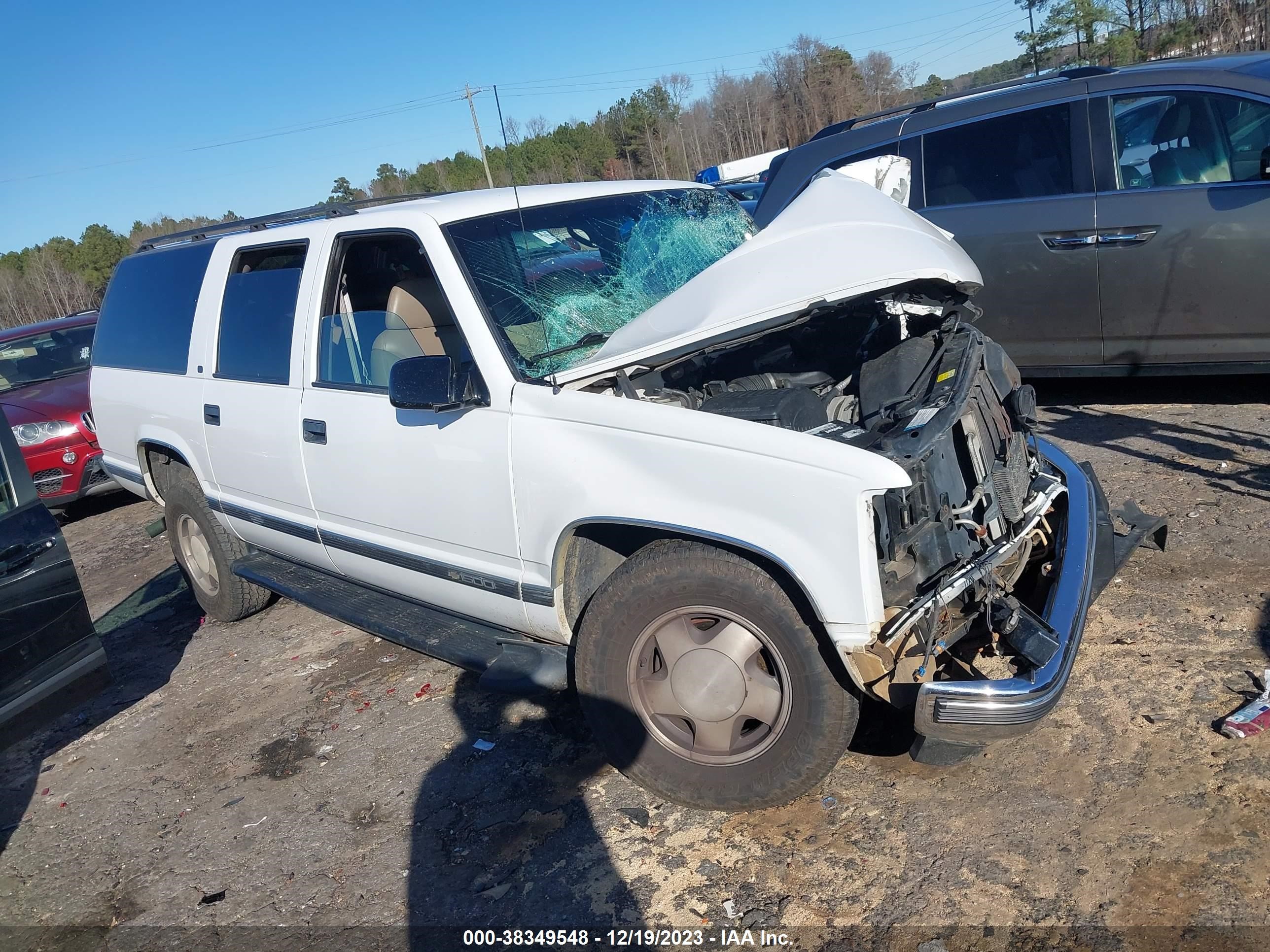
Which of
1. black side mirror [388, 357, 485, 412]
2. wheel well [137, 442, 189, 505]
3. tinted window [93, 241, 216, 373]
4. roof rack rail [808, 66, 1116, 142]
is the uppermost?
roof rack rail [808, 66, 1116, 142]

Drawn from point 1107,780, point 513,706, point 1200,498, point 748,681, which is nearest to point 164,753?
point 513,706

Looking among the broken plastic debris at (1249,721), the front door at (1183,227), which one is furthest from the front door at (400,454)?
the front door at (1183,227)

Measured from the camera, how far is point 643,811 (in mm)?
3053

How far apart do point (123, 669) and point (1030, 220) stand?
231 inches

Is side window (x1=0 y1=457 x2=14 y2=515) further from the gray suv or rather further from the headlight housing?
the headlight housing

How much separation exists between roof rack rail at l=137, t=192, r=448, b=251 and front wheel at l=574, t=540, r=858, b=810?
2.23 metres

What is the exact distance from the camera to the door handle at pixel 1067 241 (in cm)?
538

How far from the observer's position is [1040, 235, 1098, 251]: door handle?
17.7ft

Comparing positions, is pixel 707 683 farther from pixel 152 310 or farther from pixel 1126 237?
pixel 1126 237

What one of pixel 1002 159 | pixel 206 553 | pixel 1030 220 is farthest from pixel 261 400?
pixel 1002 159

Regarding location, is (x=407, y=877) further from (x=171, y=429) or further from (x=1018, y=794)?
(x=171, y=429)

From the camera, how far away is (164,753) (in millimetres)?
4090

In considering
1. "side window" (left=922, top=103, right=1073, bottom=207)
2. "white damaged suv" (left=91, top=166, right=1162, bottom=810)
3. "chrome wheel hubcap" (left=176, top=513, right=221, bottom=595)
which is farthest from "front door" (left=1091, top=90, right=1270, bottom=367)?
"chrome wheel hubcap" (left=176, top=513, right=221, bottom=595)

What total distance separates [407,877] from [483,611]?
94 cm
